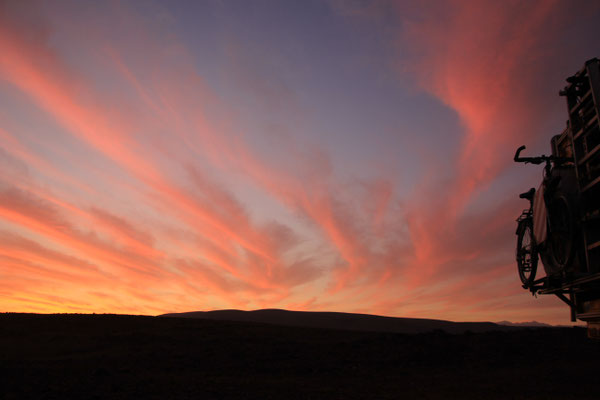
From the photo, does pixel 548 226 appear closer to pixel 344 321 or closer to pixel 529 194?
pixel 529 194

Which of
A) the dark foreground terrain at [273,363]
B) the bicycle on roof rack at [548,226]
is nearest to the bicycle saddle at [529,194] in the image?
the bicycle on roof rack at [548,226]

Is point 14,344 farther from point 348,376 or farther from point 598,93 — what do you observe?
point 598,93

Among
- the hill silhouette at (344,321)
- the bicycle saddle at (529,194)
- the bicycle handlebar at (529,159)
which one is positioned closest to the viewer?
the bicycle handlebar at (529,159)

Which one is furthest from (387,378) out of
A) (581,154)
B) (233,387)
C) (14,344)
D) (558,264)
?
(14,344)

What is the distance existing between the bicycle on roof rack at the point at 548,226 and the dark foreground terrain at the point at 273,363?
6.24m

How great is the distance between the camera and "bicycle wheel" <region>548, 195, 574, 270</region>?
1032 cm

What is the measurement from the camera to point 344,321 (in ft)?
247

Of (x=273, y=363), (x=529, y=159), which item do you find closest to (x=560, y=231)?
(x=529, y=159)

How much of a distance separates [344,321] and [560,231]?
67.9m

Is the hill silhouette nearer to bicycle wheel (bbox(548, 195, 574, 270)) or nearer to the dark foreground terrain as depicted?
the dark foreground terrain

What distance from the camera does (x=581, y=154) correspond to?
34.3ft

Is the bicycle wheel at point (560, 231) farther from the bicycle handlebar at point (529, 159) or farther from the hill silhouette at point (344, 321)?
the hill silhouette at point (344, 321)

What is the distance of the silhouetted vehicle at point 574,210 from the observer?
9.77 meters

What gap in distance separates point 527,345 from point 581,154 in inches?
766
